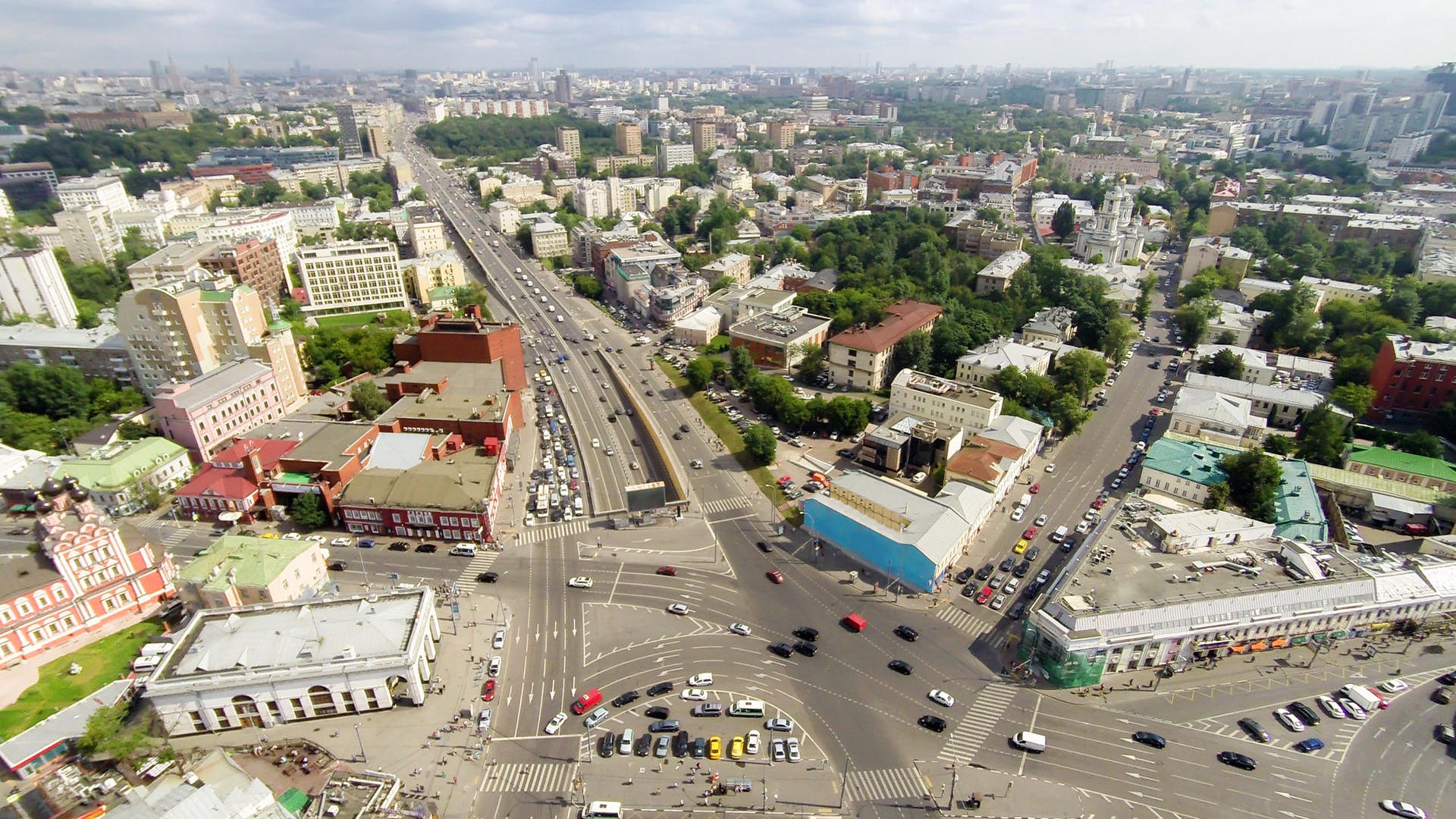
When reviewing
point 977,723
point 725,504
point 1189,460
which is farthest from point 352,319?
point 1189,460

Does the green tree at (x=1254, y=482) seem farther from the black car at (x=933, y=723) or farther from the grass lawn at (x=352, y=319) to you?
the grass lawn at (x=352, y=319)

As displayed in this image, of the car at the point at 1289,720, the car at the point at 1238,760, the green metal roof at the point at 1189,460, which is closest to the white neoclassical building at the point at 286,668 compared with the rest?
the car at the point at 1238,760

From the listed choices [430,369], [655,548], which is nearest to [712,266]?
[430,369]

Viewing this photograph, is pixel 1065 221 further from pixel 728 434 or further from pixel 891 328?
pixel 728 434

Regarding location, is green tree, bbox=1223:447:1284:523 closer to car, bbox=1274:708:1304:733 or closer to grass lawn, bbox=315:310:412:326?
car, bbox=1274:708:1304:733

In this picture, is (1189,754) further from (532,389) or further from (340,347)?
(340,347)

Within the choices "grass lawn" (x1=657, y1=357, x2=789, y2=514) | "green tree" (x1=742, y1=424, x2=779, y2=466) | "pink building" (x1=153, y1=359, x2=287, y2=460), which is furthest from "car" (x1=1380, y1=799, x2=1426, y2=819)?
"pink building" (x1=153, y1=359, x2=287, y2=460)
